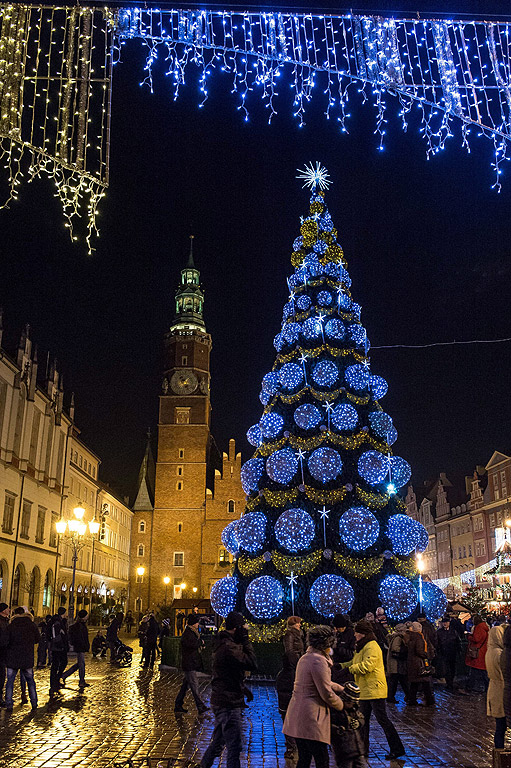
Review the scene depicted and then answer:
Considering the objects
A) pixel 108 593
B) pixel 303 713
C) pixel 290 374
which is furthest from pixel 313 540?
pixel 108 593

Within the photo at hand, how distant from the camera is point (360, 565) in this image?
1449cm

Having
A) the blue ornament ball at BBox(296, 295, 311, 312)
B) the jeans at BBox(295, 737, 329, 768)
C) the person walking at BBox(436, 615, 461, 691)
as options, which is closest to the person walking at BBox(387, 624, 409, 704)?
the person walking at BBox(436, 615, 461, 691)

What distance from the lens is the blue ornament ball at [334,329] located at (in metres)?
17.0

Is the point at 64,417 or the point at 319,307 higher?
the point at 64,417

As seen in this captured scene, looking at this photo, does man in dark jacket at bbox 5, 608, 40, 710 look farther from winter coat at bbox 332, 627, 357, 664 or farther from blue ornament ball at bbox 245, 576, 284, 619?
blue ornament ball at bbox 245, 576, 284, 619

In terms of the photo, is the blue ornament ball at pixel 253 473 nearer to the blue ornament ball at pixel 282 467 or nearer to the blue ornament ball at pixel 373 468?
the blue ornament ball at pixel 282 467

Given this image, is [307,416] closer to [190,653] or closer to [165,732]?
[190,653]

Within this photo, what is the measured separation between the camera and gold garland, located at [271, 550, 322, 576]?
47.8ft

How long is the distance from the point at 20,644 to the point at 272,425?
7.70 meters

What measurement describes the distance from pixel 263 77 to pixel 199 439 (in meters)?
52.4

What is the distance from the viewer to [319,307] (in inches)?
686

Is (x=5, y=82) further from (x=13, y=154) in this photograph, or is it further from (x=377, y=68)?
(x=377, y=68)

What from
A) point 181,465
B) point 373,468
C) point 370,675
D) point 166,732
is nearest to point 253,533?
point 373,468

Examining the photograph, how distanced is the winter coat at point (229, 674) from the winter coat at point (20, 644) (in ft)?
18.2
